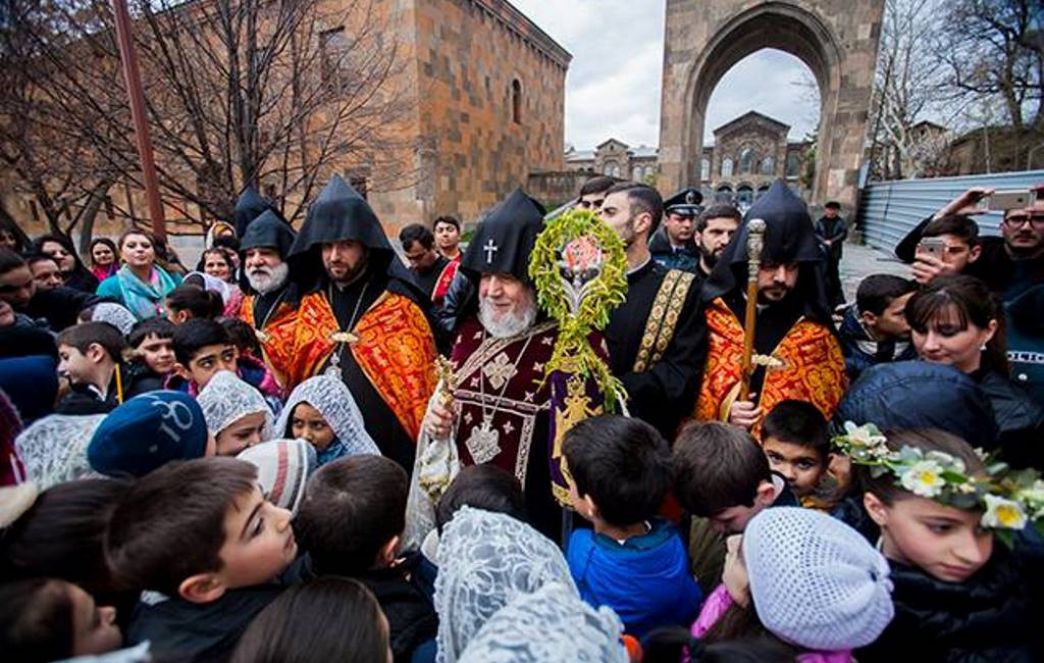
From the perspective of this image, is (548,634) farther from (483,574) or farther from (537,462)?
(537,462)

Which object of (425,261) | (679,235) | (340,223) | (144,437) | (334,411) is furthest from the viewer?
(425,261)

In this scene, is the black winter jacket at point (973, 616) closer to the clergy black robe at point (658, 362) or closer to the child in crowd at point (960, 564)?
the child in crowd at point (960, 564)

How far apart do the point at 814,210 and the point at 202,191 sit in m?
15.6

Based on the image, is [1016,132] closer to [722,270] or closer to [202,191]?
[722,270]

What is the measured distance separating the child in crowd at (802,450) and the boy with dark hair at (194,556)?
6.20ft

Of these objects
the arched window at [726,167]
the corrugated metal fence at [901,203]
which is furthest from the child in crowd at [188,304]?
the arched window at [726,167]

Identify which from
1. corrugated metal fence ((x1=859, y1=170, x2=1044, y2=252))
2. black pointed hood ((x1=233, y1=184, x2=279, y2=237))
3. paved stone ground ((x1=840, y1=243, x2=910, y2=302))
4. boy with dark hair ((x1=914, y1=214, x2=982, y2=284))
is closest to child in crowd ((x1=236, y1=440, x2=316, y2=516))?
boy with dark hair ((x1=914, y1=214, x2=982, y2=284))

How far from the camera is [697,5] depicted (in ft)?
46.6

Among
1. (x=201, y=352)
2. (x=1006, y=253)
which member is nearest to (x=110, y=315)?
(x=201, y=352)

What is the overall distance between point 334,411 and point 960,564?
2.28 m

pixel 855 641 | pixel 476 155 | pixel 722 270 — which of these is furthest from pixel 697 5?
pixel 855 641

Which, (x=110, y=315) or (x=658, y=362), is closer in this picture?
(x=658, y=362)

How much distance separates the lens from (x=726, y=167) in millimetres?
69125

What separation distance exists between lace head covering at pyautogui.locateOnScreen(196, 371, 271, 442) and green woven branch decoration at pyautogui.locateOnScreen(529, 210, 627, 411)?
1.34 meters
